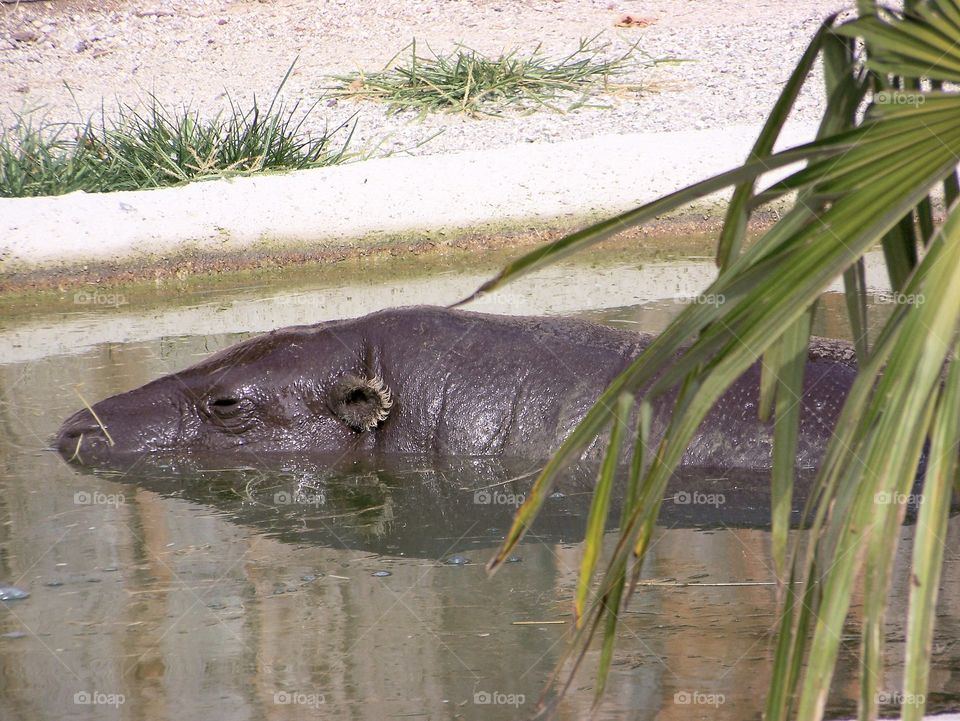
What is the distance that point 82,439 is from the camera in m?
5.18

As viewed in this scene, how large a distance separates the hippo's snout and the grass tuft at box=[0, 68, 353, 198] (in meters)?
3.71

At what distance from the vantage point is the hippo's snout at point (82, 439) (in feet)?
16.9

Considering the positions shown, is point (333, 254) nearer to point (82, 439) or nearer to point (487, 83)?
point (82, 439)

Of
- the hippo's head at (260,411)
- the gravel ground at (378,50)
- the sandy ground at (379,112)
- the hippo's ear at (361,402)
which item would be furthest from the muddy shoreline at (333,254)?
the hippo's ear at (361,402)

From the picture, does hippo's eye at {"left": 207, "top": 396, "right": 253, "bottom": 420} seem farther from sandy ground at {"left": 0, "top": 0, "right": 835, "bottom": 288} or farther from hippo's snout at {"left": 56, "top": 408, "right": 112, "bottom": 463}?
sandy ground at {"left": 0, "top": 0, "right": 835, "bottom": 288}

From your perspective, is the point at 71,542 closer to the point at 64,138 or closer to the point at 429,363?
the point at 429,363

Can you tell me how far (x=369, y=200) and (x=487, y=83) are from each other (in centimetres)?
308

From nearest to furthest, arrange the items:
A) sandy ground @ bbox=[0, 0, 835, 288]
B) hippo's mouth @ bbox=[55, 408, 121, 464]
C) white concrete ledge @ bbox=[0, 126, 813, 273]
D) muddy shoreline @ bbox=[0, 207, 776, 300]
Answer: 1. hippo's mouth @ bbox=[55, 408, 121, 464]
2. muddy shoreline @ bbox=[0, 207, 776, 300]
3. white concrete ledge @ bbox=[0, 126, 813, 273]
4. sandy ground @ bbox=[0, 0, 835, 288]

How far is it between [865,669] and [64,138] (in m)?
9.73

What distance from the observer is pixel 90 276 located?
774 cm

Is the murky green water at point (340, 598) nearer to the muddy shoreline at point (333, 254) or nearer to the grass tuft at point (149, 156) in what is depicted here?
the muddy shoreline at point (333, 254)

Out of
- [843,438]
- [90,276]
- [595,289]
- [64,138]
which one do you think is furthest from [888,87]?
[64,138]

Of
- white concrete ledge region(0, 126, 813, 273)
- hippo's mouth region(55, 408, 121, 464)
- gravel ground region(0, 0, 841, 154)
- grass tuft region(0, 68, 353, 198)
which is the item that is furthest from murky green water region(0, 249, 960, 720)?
gravel ground region(0, 0, 841, 154)

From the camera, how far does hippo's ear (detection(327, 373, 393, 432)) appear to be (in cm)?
506
